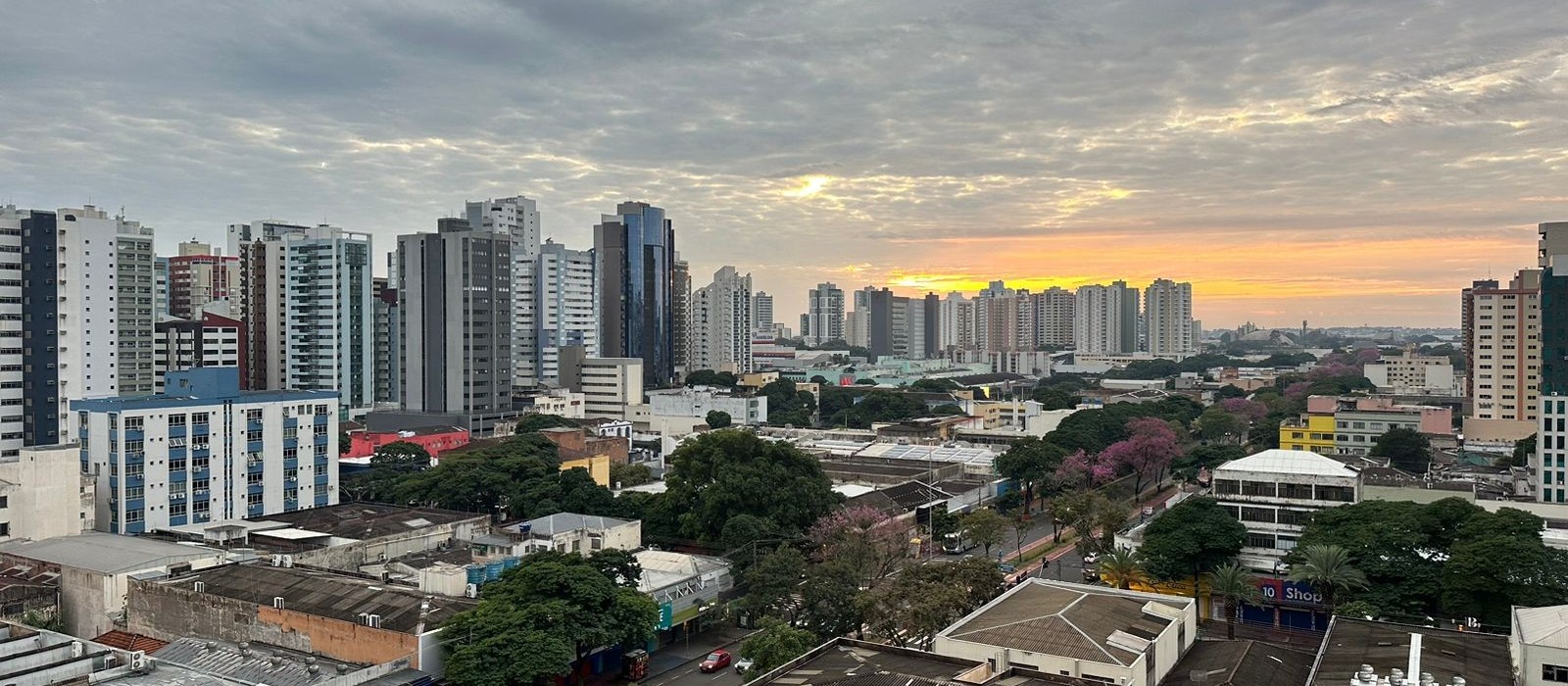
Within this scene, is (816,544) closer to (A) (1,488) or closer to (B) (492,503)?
(B) (492,503)

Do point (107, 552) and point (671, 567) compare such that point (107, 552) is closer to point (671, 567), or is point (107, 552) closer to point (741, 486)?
point (671, 567)

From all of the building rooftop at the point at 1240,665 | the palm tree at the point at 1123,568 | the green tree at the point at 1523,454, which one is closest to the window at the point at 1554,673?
the building rooftop at the point at 1240,665

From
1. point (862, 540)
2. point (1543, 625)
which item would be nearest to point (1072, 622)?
point (1543, 625)

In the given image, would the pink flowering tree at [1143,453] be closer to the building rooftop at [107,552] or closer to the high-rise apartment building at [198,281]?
the building rooftop at [107,552]

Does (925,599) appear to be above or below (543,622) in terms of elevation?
above

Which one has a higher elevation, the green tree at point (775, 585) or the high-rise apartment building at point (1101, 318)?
the high-rise apartment building at point (1101, 318)

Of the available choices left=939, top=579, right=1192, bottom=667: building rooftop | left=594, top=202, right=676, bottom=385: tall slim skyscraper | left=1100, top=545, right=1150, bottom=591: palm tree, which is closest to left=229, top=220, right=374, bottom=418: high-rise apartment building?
left=594, top=202, right=676, bottom=385: tall slim skyscraper
